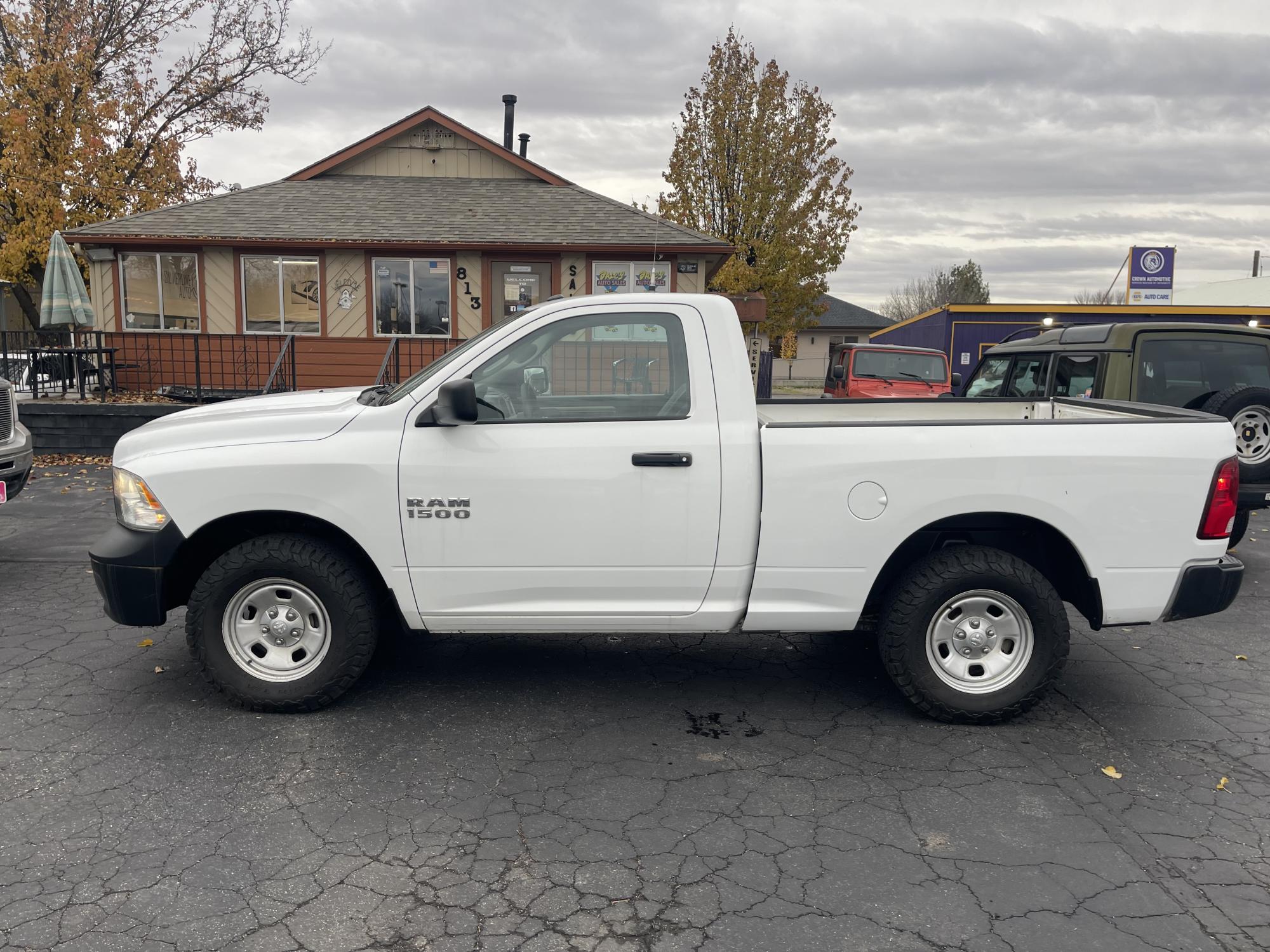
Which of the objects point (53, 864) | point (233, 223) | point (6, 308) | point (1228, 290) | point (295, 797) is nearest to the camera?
point (53, 864)

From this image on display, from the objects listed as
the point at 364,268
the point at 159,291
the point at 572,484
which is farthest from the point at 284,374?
the point at 572,484

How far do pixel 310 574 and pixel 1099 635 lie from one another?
4.69m

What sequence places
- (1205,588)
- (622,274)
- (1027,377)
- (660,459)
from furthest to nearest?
(622,274) → (1027,377) → (1205,588) → (660,459)

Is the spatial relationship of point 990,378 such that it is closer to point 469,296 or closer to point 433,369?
point 433,369

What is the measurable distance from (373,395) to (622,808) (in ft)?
7.84

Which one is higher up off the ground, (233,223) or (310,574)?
(233,223)

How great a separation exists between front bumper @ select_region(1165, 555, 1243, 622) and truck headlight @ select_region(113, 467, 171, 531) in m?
4.50

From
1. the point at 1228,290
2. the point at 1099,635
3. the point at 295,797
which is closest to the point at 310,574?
the point at 295,797

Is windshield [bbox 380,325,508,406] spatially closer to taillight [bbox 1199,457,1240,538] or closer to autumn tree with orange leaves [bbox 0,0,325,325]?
taillight [bbox 1199,457,1240,538]

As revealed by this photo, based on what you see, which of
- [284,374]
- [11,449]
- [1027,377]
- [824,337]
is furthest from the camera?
[824,337]

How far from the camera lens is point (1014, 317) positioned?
27.2 metres

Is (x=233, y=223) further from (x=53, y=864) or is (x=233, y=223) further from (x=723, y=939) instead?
(x=723, y=939)

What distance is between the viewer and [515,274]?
58.5 feet

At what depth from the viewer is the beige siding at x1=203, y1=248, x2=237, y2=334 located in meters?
17.4
